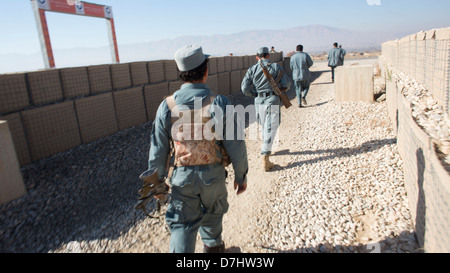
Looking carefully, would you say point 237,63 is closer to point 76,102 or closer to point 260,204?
point 76,102

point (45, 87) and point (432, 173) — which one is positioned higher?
point (45, 87)

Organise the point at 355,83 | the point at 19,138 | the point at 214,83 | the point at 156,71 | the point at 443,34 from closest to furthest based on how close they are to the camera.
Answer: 1. the point at 443,34
2. the point at 19,138
3. the point at 156,71
4. the point at 355,83
5. the point at 214,83

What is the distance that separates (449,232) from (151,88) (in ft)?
21.6

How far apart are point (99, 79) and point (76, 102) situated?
841 mm

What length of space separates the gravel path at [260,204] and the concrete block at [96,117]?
240mm

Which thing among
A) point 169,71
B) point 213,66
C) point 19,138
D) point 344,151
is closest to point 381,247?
point 344,151

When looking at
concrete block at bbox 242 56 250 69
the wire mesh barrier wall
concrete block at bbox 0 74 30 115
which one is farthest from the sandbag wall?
concrete block at bbox 242 56 250 69

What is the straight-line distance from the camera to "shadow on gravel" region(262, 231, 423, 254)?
8.29ft

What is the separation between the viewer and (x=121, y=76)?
6559 mm

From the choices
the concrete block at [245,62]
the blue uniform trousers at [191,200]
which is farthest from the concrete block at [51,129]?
the concrete block at [245,62]

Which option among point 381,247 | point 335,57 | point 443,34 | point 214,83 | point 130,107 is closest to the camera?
point 381,247
